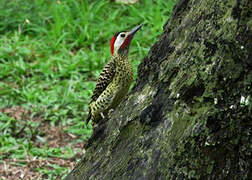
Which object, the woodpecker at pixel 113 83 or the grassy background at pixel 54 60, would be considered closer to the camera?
the woodpecker at pixel 113 83

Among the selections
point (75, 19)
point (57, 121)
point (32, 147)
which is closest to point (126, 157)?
point (32, 147)

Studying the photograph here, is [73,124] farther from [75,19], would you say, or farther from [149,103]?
[149,103]

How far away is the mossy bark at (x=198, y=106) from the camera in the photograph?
208 cm

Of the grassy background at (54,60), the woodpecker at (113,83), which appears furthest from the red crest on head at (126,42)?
the grassy background at (54,60)

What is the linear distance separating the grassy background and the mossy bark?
220 centimetres

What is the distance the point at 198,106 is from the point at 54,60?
4799 millimetres

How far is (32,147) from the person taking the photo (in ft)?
16.6

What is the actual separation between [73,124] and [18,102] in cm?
89

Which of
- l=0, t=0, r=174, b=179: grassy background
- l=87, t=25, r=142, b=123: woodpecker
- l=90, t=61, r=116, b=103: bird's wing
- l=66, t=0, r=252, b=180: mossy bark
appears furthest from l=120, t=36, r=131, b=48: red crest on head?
l=66, t=0, r=252, b=180: mossy bark

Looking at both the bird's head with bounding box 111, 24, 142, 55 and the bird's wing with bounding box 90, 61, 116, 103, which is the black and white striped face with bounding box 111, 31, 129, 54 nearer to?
the bird's head with bounding box 111, 24, 142, 55

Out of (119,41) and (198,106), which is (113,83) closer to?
(119,41)

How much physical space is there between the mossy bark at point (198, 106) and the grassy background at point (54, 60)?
7.22 ft

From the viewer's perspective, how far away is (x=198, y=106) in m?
2.17

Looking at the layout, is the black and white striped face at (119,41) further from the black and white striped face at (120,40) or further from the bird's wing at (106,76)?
the bird's wing at (106,76)
